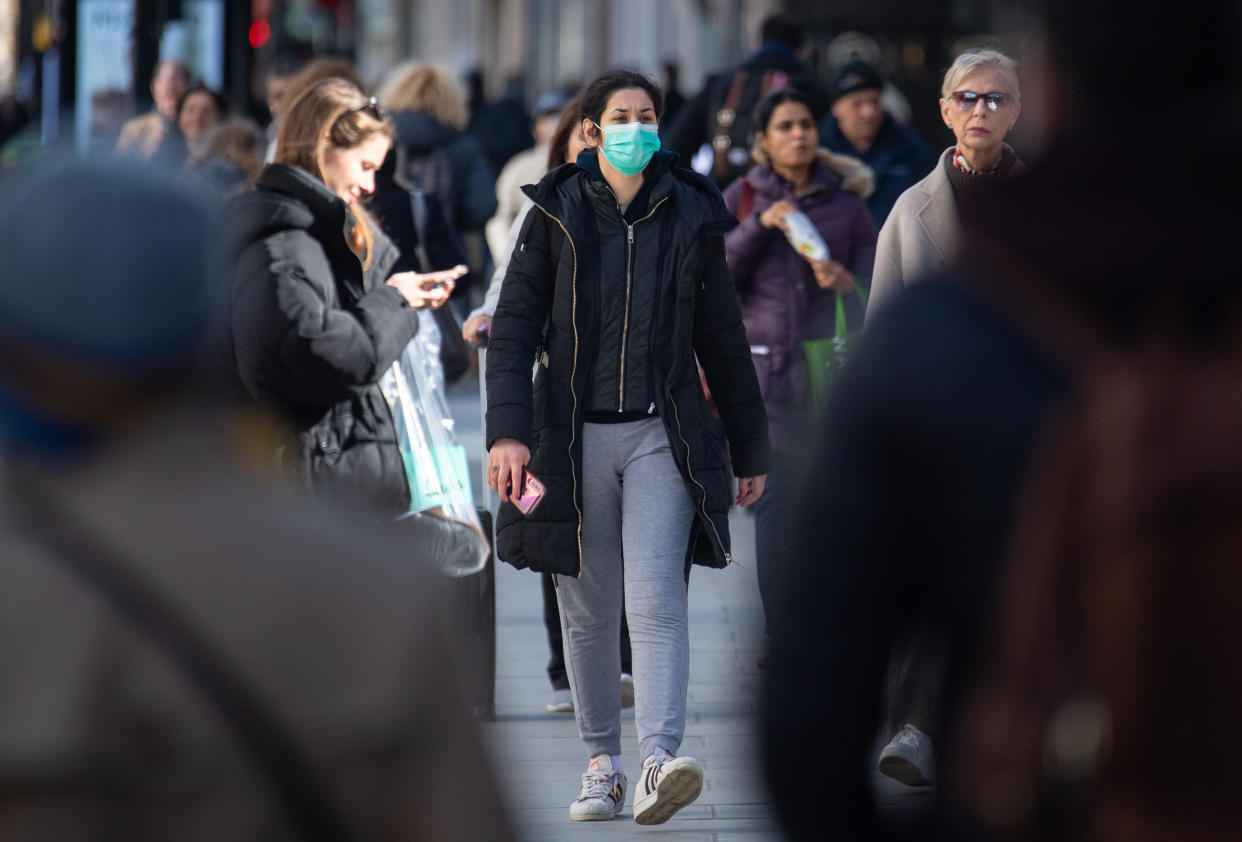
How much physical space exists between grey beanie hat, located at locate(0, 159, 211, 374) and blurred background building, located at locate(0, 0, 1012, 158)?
0.45 metres

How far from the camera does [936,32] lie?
850 inches

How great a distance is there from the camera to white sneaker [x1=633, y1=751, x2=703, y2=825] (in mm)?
5145

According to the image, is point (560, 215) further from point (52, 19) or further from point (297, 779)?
point (52, 19)

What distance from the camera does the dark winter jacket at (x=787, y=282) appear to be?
7.14m

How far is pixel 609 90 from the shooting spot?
585 cm

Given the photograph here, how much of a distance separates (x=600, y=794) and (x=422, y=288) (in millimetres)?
1466

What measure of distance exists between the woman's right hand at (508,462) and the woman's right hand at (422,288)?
1.75 ft

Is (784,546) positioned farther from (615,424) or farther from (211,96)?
(211,96)

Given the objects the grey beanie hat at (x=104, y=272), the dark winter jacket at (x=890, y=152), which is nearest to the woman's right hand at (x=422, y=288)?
the dark winter jacket at (x=890, y=152)

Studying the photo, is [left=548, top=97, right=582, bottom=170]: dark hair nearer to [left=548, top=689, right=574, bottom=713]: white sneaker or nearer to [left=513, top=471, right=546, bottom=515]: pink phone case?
[left=513, top=471, right=546, bottom=515]: pink phone case

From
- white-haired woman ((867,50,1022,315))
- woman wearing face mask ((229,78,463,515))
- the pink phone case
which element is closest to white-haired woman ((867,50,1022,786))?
white-haired woman ((867,50,1022,315))

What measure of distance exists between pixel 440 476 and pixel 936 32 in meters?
16.9

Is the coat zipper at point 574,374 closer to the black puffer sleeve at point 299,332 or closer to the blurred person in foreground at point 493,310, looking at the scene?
the black puffer sleeve at point 299,332

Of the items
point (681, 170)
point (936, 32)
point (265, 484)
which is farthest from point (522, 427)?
point (936, 32)
